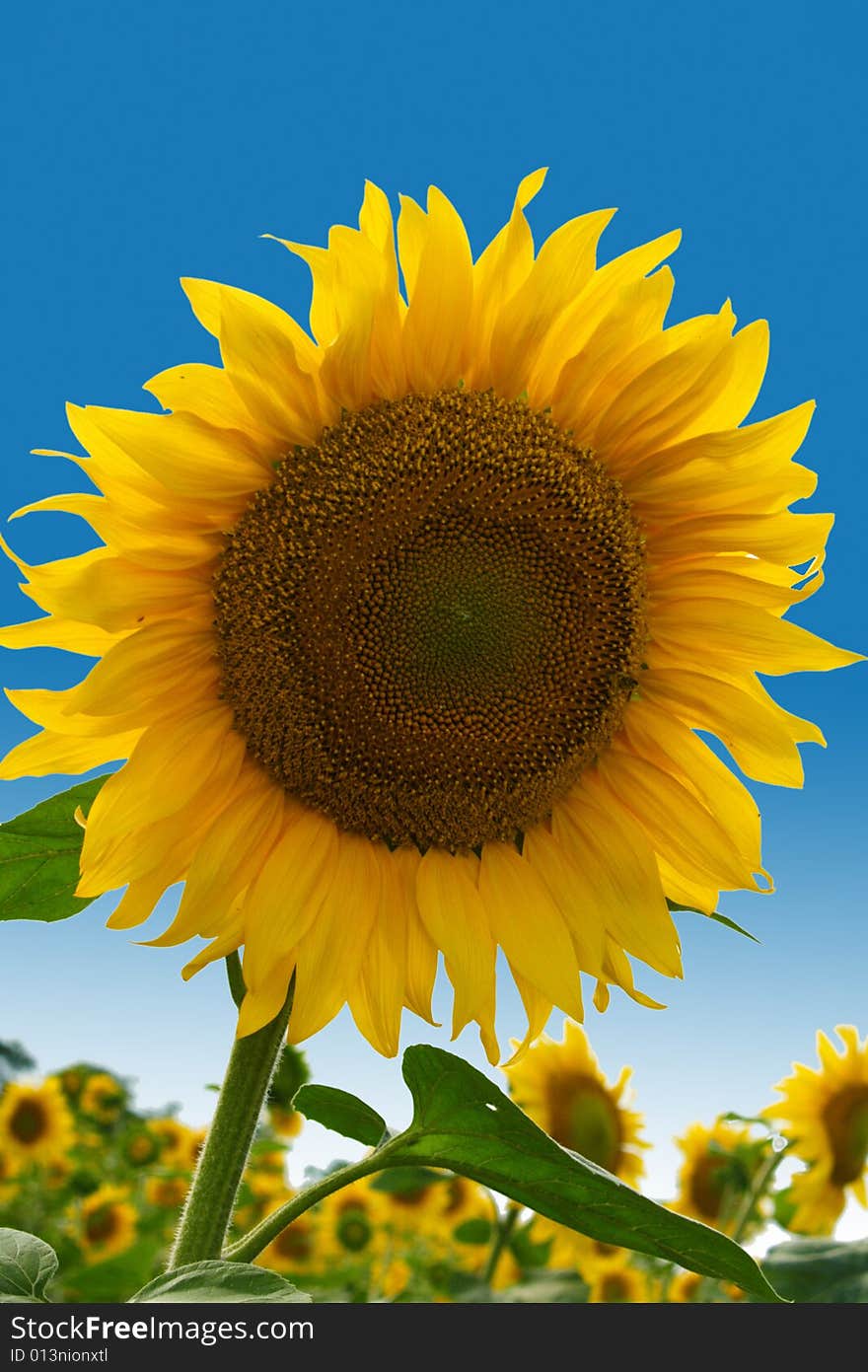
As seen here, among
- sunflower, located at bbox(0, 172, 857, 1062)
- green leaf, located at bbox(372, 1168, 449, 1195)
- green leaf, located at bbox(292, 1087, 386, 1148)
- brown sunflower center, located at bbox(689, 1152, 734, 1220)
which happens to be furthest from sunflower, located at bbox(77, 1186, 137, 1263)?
sunflower, located at bbox(0, 172, 857, 1062)

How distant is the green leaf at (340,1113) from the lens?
249 centimetres

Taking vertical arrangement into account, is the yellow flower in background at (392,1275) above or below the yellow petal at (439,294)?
below

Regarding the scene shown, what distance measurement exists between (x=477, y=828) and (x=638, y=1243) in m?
0.84

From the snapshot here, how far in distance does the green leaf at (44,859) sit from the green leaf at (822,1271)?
2.51m

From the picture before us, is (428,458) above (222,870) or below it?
above

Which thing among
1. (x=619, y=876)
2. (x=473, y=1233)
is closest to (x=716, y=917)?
(x=619, y=876)

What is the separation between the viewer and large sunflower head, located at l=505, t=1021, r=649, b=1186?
204 inches

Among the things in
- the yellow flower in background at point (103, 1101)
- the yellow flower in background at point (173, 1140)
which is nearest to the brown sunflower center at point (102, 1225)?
the yellow flower in background at point (173, 1140)

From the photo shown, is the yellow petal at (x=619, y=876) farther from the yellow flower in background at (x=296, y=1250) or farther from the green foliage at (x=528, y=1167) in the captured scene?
the yellow flower in background at (x=296, y=1250)

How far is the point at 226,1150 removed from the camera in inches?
85.5

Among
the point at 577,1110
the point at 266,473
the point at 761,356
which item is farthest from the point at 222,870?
the point at 577,1110

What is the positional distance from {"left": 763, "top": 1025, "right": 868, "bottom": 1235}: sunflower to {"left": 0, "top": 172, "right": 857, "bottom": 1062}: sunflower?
2761 mm
